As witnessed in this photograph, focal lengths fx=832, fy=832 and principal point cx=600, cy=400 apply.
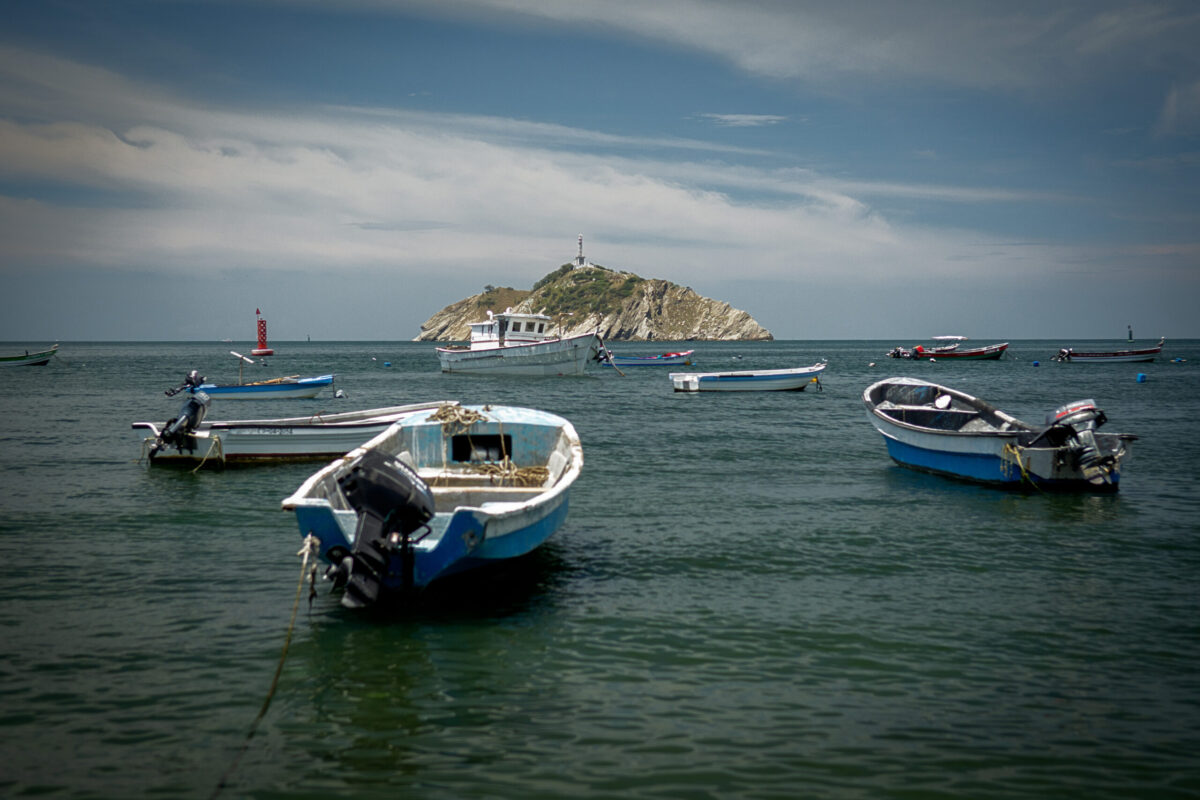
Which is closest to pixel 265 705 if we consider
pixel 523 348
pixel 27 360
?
pixel 523 348

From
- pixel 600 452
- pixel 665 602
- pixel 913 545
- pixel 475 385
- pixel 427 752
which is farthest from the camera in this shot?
pixel 475 385

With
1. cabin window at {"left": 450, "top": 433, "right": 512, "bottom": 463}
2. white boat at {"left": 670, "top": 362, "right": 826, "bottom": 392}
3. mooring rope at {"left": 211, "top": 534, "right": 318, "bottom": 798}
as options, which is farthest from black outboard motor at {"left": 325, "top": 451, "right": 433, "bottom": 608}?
white boat at {"left": 670, "top": 362, "right": 826, "bottom": 392}

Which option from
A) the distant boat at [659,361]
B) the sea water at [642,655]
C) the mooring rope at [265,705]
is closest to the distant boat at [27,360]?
the distant boat at [659,361]

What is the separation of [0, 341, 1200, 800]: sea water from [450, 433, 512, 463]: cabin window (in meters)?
1.91

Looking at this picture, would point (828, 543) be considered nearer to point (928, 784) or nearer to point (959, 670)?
point (959, 670)

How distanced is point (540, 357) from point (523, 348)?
4.75 feet

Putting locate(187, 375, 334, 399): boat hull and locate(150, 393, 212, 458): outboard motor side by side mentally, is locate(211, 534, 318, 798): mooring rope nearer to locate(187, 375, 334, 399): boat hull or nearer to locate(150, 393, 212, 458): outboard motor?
locate(150, 393, 212, 458): outboard motor

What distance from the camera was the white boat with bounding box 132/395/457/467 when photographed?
2153 cm

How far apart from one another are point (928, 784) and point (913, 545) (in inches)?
320

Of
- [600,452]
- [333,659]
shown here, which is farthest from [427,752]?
[600,452]

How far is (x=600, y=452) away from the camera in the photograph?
82.0ft

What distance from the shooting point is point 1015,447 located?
18.2 metres

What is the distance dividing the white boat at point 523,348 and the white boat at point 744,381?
42.7 feet

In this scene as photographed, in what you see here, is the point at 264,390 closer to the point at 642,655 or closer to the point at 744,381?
the point at 744,381
